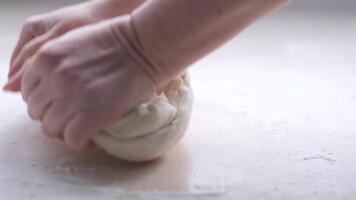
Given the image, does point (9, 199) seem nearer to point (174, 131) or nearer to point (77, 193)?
point (77, 193)

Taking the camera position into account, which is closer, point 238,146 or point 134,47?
point 134,47

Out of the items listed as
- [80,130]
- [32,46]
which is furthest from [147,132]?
[32,46]

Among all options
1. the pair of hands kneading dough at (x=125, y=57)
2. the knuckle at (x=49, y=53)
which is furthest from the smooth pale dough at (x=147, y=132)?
the knuckle at (x=49, y=53)

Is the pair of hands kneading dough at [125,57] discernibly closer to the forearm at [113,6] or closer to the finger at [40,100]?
the finger at [40,100]

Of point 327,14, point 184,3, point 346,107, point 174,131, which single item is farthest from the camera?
point 327,14

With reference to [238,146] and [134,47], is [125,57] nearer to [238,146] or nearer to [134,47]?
[134,47]

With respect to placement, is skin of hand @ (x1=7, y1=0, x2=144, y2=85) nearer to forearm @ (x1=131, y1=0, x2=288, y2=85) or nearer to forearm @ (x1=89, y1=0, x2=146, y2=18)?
forearm @ (x1=89, y1=0, x2=146, y2=18)

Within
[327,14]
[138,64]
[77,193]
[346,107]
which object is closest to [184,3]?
[138,64]

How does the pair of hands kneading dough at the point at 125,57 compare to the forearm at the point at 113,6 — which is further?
the forearm at the point at 113,6
